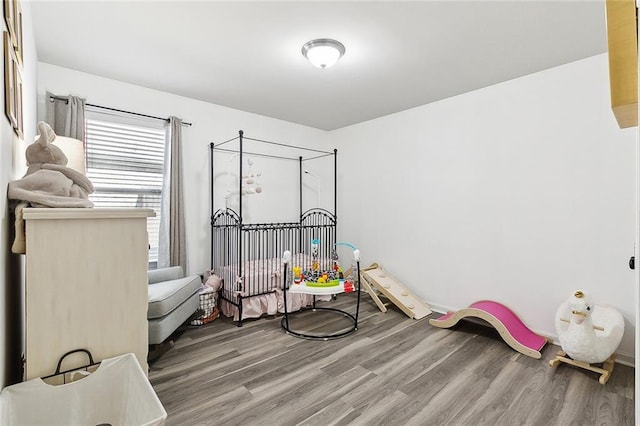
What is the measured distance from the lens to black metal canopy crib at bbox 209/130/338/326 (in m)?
3.36

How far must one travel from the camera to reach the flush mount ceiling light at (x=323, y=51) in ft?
7.88

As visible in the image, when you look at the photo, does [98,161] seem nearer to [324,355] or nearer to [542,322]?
[324,355]

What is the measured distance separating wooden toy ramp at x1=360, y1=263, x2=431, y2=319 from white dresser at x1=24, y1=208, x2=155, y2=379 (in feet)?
9.17

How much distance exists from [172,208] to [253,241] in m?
1.10

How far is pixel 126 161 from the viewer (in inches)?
128

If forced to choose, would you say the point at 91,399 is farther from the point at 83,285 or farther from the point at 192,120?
the point at 192,120

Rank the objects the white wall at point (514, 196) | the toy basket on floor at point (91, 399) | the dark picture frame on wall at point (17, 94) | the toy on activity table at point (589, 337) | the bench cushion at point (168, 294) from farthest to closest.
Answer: the white wall at point (514, 196) < the bench cushion at point (168, 294) < the toy on activity table at point (589, 337) < the dark picture frame on wall at point (17, 94) < the toy basket on floor at point (91, 399)

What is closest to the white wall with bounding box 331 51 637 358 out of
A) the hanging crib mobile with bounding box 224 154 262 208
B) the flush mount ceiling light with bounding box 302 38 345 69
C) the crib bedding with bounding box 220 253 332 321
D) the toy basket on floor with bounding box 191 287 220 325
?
the crib bedding with bounding box 220 253 332 321

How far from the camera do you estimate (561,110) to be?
2.83m

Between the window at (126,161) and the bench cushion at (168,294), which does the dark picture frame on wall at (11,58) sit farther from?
the window at (126,161)

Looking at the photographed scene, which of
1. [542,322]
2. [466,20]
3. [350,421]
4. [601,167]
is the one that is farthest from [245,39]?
[542,322]

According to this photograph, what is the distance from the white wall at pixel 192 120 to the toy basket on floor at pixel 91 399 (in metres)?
2.49

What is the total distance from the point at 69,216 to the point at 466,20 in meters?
2.60

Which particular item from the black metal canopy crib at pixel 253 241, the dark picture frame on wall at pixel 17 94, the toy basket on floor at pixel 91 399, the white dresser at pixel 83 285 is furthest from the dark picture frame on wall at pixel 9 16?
the black metal canopy crib at pixel 253 241
